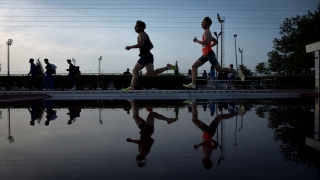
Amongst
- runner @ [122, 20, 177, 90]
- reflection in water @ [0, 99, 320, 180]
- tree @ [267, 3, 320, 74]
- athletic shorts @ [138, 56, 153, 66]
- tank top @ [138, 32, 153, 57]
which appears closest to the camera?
reflection in water @ [0, 99, 320, 180]

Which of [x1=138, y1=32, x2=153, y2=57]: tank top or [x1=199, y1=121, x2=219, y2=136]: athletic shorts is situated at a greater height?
[x1=138, y1=32, x2=153, y2=57]: tank top

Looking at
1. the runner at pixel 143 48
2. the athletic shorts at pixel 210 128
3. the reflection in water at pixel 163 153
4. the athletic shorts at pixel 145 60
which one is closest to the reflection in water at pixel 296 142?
the reflection in water at pixel 163 153

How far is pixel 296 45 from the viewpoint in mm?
47812

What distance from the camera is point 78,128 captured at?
11.3 feet

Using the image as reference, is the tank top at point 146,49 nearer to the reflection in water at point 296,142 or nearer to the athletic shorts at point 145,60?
the athletic shorts at point 145,60

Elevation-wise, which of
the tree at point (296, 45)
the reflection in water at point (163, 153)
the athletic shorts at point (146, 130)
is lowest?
the reflection in water at point (163, 153)

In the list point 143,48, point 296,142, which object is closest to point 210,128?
point 296,142

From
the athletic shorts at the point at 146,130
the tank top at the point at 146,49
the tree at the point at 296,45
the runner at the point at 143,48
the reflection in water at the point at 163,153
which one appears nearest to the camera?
the reflection in water at the point at 163,153

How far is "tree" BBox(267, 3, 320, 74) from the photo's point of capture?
45.6 metres

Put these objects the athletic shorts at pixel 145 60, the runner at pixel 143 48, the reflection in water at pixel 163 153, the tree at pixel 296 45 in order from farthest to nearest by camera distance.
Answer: the tree at pixel 296 45 < the athletic shorts at pixel 145 60 < the runner at pixel 143 48 < the reflection in water at pixel 163 153

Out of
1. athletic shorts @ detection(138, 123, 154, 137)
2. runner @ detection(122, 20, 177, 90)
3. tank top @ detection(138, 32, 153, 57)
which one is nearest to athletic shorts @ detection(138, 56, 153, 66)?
runner @ detection(122, 20, 177, 90)

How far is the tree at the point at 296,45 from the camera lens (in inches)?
1794

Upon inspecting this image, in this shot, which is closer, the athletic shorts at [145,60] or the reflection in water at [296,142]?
the reflection in water at [296,142]

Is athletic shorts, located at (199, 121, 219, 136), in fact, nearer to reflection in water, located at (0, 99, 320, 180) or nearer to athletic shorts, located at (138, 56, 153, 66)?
reflection in water, located at (0, 99, 320, 180)
